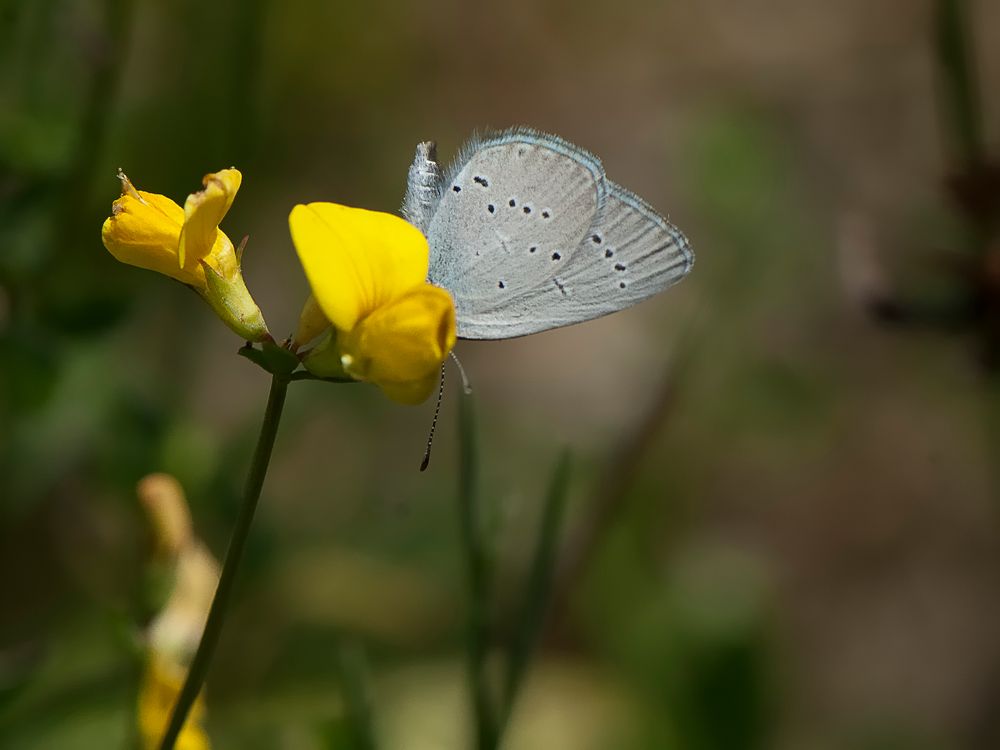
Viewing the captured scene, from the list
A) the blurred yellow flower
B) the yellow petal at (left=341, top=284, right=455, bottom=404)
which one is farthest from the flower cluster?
the blurred yellow flower

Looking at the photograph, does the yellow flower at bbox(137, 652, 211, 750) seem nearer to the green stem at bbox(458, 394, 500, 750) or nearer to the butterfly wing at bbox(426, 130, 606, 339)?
the green stem at bbox(458, 394, 500, 750)

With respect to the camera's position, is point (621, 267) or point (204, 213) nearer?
point (204, 213)

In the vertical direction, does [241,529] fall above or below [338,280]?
below

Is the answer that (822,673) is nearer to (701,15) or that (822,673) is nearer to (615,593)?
(615,593)

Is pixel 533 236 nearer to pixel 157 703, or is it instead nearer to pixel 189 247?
pixel 189 247

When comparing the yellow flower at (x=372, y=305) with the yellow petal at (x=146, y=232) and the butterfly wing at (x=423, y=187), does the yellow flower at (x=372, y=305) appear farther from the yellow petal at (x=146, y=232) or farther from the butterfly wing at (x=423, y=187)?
the butterfly wing at (x=423, y=187)

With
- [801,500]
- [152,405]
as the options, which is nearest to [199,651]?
[152,405]

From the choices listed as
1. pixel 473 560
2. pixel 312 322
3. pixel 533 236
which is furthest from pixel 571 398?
pixel 312 322
